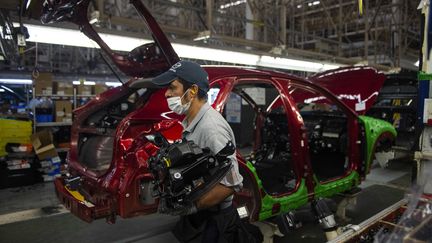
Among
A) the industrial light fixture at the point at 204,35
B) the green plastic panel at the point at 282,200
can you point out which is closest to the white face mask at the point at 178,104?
the green plastic panel at the point at 282,200

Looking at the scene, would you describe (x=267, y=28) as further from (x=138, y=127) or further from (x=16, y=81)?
(x=16, y=81)

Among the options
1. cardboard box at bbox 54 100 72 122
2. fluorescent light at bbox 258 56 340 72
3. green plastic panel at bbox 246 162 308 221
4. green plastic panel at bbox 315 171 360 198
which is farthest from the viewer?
cardboard box at bbox 54 100 72 122

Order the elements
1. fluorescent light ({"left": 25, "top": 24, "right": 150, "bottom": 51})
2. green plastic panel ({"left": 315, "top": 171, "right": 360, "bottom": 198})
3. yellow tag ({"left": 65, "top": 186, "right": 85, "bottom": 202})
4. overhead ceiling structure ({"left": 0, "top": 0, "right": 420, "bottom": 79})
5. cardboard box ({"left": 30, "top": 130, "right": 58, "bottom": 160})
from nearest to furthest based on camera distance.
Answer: yellow tag ({"left": 65, "top": 186, "right": 85, "bottom": 202}), green plastic panel ({"left": 315, "top": 171, "right": 360, "bottom": 198}), fluorescent light ({"left": 25, "top": 24, "right": 150, "bottom": 51}), overhead ceiling structure ({"left": 0, "top": 0, "right": 420, "bottom": 79}), cardboard box ({"left": 30, "top": 130, "right": 58, "bottom": 160})

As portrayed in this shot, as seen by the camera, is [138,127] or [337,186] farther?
[337,186]

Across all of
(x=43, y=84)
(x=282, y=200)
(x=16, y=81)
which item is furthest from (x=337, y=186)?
(x=16, y=81)

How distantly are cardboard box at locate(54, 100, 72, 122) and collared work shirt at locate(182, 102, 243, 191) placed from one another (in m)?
5.77

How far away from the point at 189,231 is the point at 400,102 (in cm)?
642

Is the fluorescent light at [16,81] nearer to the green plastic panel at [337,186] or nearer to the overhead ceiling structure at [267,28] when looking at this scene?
the overhead ceiling structure at [267,28]

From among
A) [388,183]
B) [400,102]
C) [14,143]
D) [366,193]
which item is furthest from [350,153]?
[14,143]

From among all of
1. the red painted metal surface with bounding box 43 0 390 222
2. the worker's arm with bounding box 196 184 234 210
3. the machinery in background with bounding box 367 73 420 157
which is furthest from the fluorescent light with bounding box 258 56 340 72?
the worker's arm with bounding box 196 184 234 210

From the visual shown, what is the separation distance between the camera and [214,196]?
1576 mm

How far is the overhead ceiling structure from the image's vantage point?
17.8 feet

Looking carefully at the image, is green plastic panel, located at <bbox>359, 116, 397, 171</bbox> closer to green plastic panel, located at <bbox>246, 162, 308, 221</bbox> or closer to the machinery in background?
green plastic panel, located at <bbox>246, 162, 308, 221</bbox>

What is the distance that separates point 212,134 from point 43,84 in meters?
6.30
